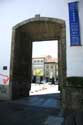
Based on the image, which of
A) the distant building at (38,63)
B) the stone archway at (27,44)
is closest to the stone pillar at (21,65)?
the stone archway at (27,44)

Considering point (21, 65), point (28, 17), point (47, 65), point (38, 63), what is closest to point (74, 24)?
point (28, 17)

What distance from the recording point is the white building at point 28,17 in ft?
32.5

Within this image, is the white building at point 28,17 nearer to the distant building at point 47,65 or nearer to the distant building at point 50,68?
the distant building at point 47,65

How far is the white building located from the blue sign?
0.19 m

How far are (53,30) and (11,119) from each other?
315 inches

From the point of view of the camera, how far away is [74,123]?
20.4 ft

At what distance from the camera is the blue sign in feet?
32.5

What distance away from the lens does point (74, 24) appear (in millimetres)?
9992

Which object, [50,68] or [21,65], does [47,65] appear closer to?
[50,68]

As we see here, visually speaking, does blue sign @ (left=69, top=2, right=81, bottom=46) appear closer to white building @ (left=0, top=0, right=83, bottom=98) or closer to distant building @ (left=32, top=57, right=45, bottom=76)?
white building @ (left=0, top=0, right=83, bottom=98)

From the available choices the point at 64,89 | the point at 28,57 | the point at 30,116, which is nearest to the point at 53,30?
the point at 28,57

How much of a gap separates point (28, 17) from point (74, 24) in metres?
3.18

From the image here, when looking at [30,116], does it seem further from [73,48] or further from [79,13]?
[79,13]

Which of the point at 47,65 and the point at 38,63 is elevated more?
the point at 38,63
